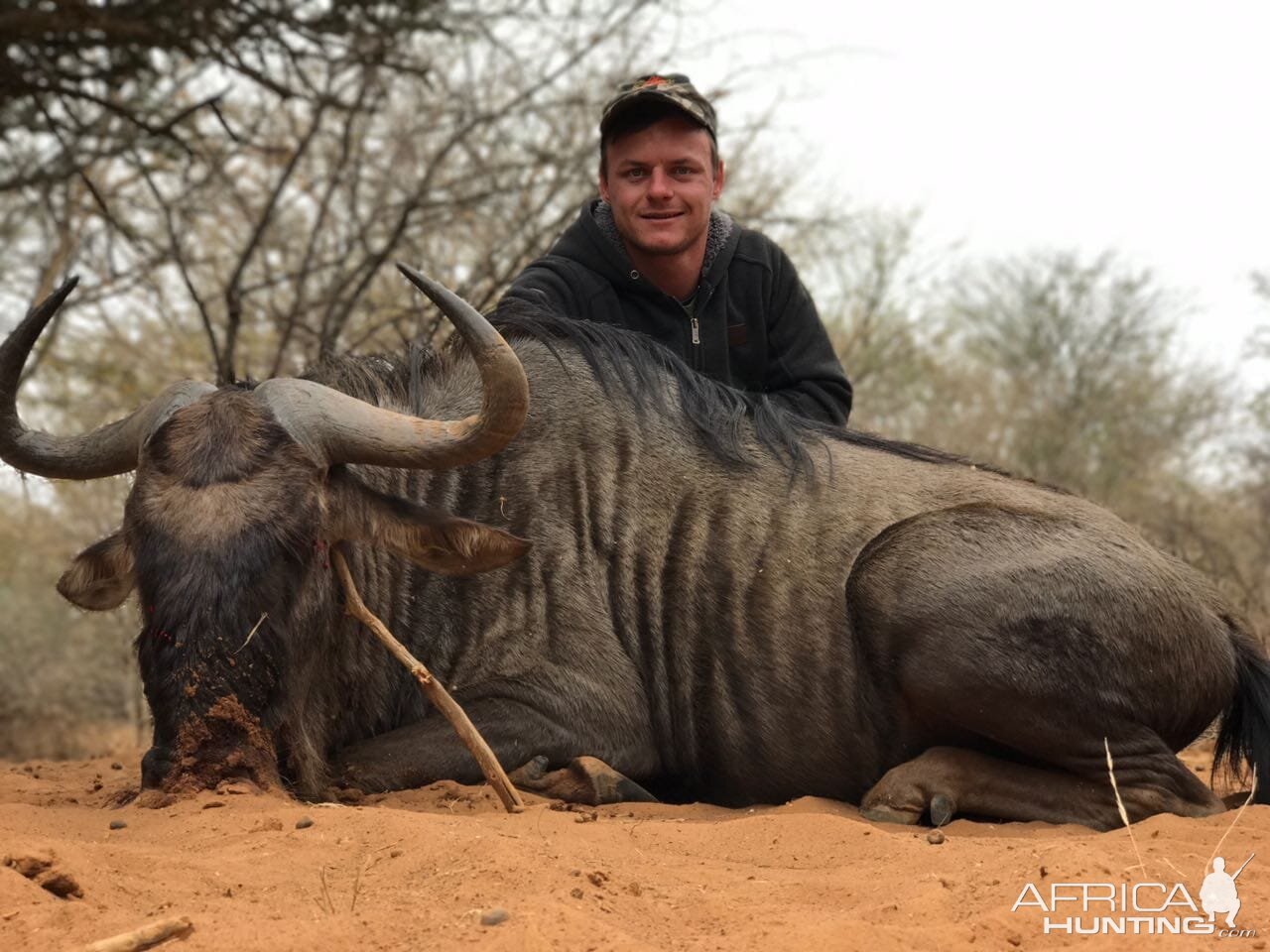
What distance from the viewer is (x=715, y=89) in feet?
36.9

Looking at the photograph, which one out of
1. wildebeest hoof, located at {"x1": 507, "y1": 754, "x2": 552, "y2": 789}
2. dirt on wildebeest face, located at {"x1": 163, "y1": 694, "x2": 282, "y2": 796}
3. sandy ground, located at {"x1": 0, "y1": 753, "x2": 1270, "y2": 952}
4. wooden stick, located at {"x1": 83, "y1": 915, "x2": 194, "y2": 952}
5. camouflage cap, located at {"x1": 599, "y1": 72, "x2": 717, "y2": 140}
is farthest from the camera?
camouflage cap, located at {"x1": 599, "y1": 72, "x2": 717, "y2": 140}

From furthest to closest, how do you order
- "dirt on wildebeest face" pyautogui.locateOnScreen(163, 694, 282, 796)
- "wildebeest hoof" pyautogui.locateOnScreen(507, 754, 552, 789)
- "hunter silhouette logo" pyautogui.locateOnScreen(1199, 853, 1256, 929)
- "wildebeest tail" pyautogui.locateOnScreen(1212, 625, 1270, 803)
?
"wildebeest tail" pyautogui.locateOnScreen(1212, 625, 1270, 803)
"wildebeest hoof" pyautogui.locateOnScreen(507, 754, 552, 789)
"dirt on wildebeest face" pyautogui.locateOnScreen(163, 694, 282, 796)
"hunter silhouette logo" pyautogui.locateOnScreen(1199, 853, 1256, 929)

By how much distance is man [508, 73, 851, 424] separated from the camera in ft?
21.7

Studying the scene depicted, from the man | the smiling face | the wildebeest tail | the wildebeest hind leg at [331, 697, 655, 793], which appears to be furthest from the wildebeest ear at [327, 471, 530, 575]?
the wildebeest tail

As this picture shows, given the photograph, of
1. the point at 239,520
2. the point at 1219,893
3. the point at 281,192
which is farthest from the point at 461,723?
the point at 281,192

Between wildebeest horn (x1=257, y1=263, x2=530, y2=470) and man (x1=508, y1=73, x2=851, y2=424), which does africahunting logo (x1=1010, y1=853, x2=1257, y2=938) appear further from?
man (x1=508, y1=73, x2=851, y2=424)

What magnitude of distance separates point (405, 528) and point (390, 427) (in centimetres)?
33

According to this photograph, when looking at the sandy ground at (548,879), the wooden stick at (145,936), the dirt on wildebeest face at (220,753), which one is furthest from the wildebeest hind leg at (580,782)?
the wooden stick at (145,936)

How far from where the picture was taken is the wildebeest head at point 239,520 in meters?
4.55

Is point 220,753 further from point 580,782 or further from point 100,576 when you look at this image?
point 580,782

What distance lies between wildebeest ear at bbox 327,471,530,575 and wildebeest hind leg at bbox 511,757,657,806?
75 cm

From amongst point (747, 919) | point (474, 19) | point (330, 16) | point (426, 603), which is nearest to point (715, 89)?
point (474, 19)

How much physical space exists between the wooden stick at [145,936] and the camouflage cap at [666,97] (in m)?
4.34

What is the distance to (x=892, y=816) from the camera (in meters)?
5.14
